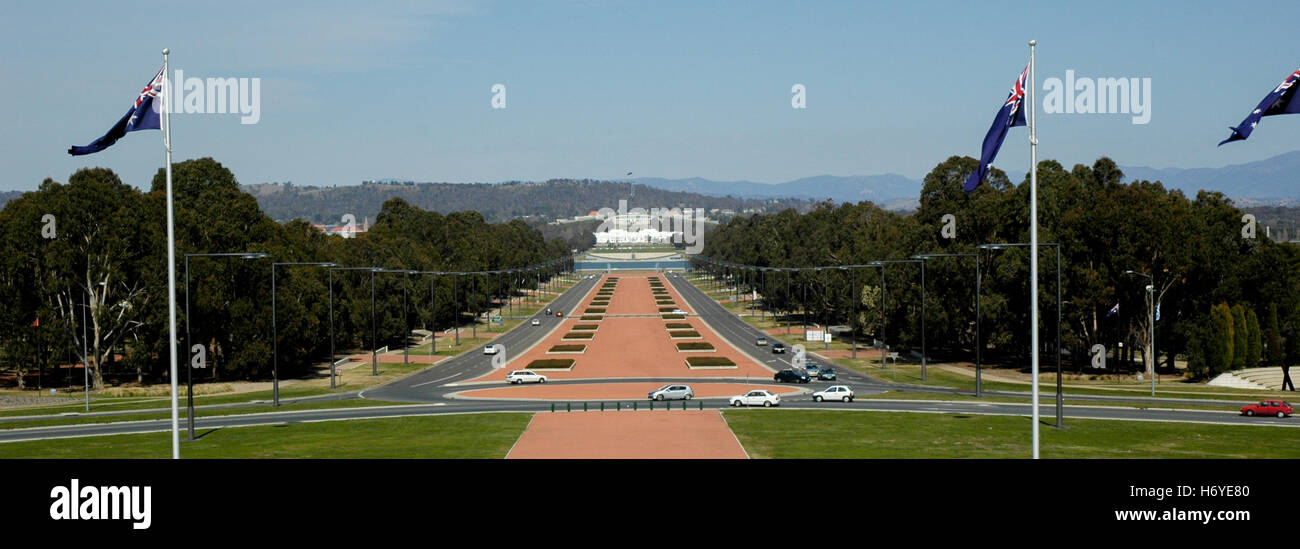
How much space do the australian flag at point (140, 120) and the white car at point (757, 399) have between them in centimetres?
4198

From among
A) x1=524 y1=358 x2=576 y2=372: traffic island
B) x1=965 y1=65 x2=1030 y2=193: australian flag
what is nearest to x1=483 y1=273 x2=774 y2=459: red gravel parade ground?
x1=524 y1=358 x2=576 y2=372: traffic island

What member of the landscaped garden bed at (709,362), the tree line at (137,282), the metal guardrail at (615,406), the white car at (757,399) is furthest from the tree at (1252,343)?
the tree line at (137,282)

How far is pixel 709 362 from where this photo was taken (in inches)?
3939

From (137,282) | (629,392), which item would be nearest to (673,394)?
(629,392)

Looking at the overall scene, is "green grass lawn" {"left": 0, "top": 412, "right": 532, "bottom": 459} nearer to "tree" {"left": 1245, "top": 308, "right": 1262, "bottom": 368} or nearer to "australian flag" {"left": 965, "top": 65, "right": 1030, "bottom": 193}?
"australian flag" {"left": 965, "top": 65, "right": 1030, "bottom": 193}

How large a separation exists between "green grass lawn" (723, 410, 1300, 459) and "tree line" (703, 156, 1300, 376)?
34.4 meters

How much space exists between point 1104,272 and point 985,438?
48.0 m

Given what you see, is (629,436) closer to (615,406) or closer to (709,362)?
(615,406)

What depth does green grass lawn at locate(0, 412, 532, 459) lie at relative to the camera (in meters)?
45.8

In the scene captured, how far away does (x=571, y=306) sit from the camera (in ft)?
630

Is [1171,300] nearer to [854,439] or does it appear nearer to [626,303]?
[854,439]
